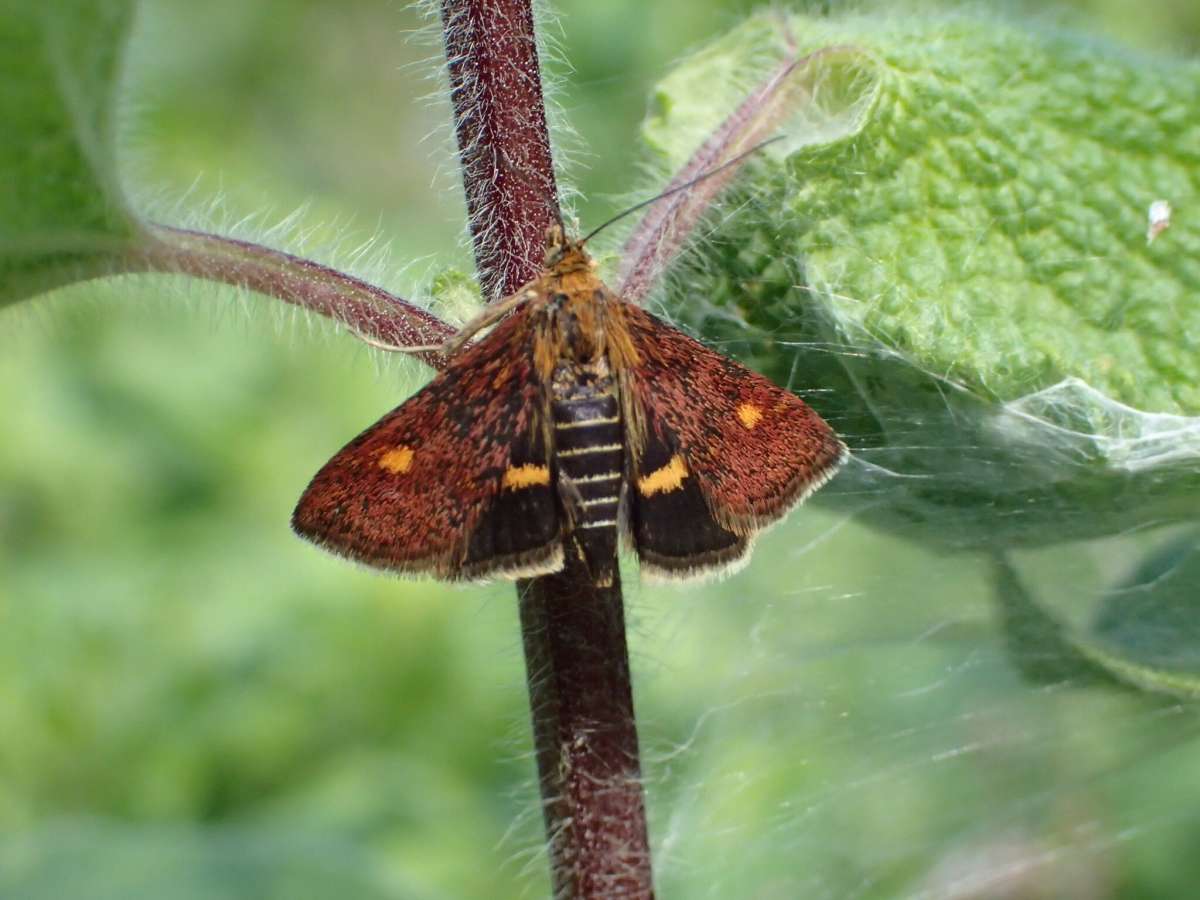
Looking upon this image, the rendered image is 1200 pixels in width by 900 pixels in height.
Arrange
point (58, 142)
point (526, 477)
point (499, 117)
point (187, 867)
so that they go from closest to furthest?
1. point (58, 142)
2. point (499, 117)
3. point (526, 477)
4. point (187, 867)

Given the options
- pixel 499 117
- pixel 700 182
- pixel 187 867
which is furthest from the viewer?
pixel 187 867

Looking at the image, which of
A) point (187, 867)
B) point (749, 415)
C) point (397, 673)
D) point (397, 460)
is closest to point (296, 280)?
point (397, 460)

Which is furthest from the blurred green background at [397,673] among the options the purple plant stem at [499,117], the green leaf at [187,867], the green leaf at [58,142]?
the purple plant stem at [499,117]

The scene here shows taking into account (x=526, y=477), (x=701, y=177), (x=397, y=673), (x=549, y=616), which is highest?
(x=397, y=673)

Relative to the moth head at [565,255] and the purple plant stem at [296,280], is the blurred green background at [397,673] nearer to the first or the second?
the purple plant stem at [296,280]

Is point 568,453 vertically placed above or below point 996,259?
below

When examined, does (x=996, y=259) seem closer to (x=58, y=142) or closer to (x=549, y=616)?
(x=549, y=616)

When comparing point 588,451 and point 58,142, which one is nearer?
point 58,142
